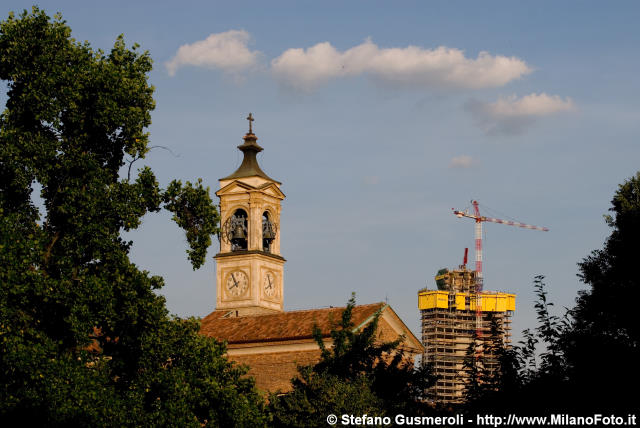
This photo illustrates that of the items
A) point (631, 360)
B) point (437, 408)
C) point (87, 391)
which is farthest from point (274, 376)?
point (631, 360)

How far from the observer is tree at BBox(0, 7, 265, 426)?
23.9 meters

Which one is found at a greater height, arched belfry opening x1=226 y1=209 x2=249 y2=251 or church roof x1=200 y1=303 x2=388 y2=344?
arched belfry opening x1=226 y1=209 x2=249 y2=251

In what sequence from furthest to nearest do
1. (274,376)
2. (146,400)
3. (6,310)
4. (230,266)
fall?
(230,266) < (274,376) < (146,400) < (6,310)

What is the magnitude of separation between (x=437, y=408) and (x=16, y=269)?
10.9 m

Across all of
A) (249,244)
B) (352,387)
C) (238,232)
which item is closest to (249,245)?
(249,244)

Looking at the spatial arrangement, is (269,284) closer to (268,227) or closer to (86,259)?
(268,227)

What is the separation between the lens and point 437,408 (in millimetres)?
20672

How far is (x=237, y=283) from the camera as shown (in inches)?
2579

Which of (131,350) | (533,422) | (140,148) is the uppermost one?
(140,148)

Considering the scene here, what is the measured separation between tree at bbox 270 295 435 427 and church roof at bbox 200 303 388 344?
537 inches

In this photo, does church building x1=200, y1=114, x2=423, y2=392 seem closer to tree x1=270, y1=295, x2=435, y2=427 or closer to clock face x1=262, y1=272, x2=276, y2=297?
clock face x1=262, y1=272, x2=276, y2=297

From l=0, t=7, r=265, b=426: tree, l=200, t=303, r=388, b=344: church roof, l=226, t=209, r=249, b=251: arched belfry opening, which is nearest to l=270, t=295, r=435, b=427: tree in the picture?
l=0, t=7, r=265, b=426: tree

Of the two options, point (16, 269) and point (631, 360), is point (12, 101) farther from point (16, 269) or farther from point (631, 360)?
point (631, 360)

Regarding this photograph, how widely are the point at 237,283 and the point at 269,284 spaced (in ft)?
7.17
